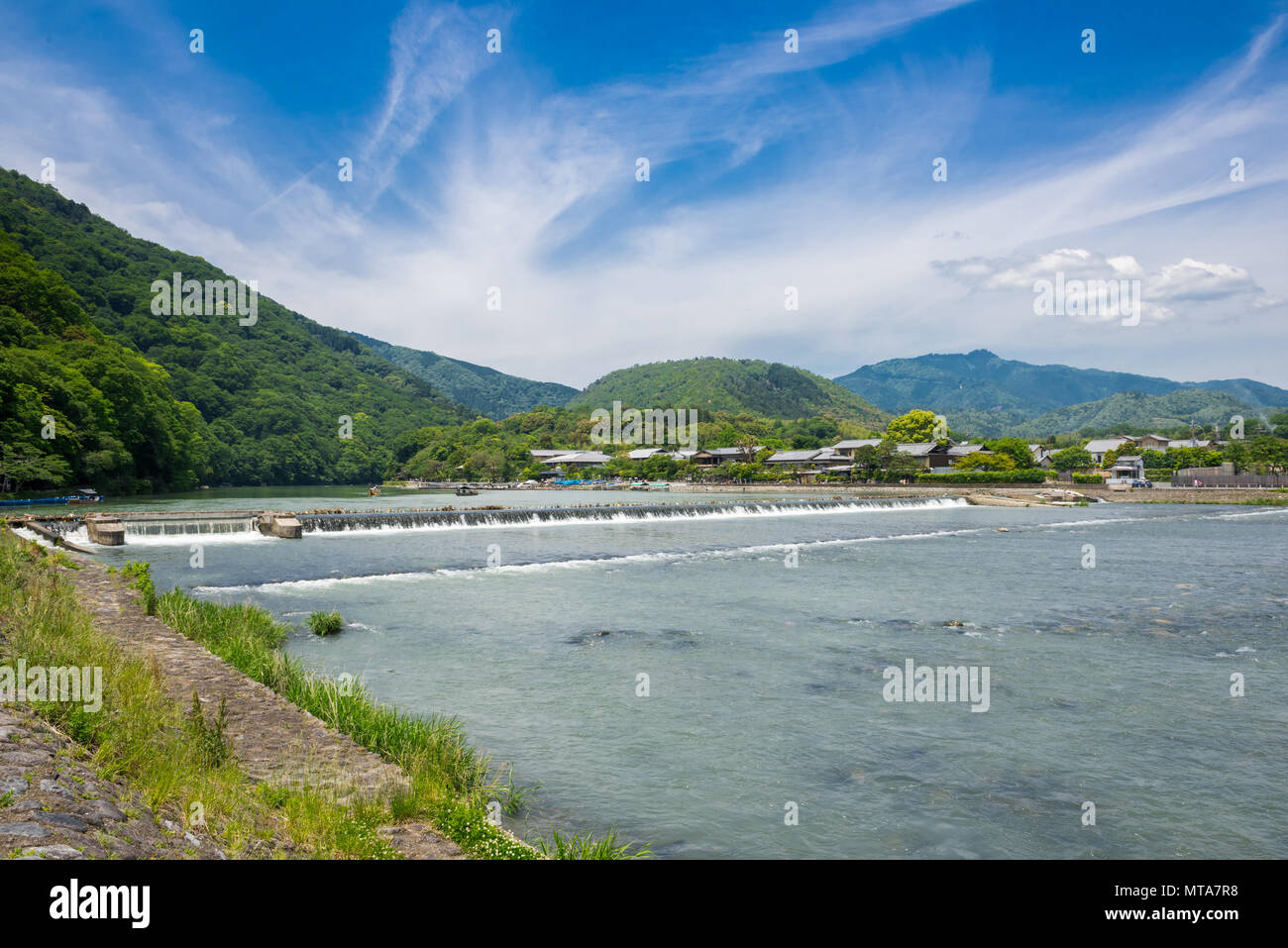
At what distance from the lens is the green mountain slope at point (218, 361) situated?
83.1 meters

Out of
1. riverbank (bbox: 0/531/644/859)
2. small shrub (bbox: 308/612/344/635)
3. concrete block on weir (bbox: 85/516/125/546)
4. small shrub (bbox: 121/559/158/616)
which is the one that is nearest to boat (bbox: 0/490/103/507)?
concrete block on weir (bbox: 85/516/125/546)

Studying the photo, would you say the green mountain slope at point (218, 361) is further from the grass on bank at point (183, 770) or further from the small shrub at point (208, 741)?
the small shrub at point (208, 741)

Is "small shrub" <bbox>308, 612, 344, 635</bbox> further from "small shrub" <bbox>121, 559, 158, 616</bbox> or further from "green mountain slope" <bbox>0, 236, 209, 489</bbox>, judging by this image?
"green mountain slope" <bbox>0, 236, 209, 489</bbox>

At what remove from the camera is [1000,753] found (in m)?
7.88

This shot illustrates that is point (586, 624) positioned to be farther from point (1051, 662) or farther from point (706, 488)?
point (706, 488)

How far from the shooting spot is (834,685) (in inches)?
405

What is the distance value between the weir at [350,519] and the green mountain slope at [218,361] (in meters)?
50.5

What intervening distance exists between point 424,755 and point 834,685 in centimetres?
608

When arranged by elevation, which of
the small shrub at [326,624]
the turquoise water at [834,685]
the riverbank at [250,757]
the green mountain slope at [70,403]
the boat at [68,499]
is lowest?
the turquoise water at [834,685]

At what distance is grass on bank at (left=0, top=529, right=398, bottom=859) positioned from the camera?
4328 millimetres

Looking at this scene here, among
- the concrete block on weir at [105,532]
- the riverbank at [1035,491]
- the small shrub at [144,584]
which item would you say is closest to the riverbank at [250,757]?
the small shrub at [144,584]

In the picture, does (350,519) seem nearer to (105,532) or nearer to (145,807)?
(105,532)

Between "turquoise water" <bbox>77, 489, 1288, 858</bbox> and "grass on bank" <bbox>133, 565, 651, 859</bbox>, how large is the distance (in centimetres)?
52
